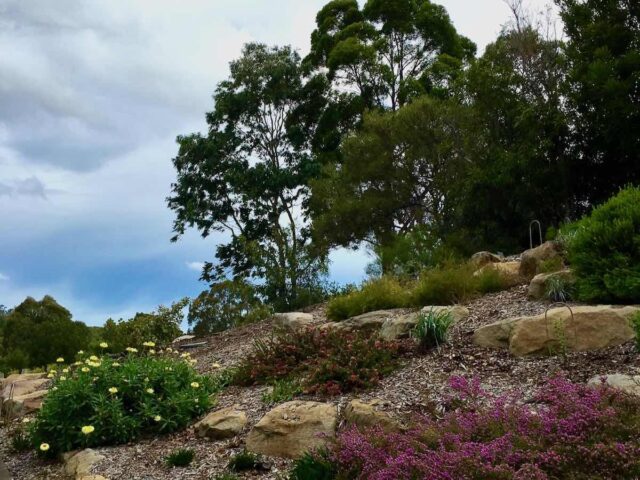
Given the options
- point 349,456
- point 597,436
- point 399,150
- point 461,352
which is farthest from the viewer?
point 399,150

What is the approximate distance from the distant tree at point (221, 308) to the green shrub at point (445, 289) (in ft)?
20.6

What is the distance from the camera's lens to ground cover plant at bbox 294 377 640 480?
3.78 metres

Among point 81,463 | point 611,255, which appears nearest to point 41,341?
point 81,463

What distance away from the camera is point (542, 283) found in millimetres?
8195

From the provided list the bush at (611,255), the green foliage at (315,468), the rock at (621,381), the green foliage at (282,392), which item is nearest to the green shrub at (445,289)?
the bush at (611,255)

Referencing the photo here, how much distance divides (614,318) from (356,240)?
15.8 metres

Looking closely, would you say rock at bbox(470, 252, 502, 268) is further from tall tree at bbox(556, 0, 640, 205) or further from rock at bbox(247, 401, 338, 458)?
rock at bbox(247, 401, 338, 458)

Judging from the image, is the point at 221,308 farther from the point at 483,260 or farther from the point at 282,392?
the point at 282,392

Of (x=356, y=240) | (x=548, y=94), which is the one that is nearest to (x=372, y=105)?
(x=356, y=240)

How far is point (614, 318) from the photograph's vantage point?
646 centimetres

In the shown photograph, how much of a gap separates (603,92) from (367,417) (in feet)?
37.8

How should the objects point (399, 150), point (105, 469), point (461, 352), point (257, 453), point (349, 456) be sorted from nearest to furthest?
point (349, 456) < point (257, 453) < point (105, 469) < point (461, 352) < point (399, 150)

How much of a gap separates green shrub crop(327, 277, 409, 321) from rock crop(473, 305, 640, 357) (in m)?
3.15

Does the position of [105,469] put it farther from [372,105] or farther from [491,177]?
[372,105]
